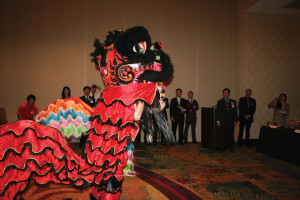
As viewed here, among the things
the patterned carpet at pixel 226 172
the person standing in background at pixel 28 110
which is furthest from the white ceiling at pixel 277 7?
the person standing in background at pixel 28 110

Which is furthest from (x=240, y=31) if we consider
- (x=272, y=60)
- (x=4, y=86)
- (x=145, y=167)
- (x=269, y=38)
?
(x=4, y=86)

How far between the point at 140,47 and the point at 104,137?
2.17ft

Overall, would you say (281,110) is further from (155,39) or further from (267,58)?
(155,39)

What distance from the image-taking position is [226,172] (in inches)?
138

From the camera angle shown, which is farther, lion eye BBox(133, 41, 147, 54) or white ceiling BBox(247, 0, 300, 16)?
white ceiling BBox(247, 0, 300, 16)

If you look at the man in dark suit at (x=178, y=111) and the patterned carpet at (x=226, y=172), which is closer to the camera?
the patterned carpet at (x=226, y=172)

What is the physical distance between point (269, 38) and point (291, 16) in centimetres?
109

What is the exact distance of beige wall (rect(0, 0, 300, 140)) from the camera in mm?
6117

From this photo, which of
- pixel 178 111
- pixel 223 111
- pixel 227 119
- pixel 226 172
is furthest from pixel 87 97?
pixel 226 172

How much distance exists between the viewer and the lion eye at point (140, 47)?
143cm

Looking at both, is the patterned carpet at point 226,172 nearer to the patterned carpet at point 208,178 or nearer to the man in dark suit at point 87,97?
the patterned carpet at point 208,178

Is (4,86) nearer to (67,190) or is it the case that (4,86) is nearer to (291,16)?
(67,190)

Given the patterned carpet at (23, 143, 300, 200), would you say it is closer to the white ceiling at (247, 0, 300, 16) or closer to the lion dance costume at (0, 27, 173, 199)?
the lion dance costume at (0, 27, 173, 199)

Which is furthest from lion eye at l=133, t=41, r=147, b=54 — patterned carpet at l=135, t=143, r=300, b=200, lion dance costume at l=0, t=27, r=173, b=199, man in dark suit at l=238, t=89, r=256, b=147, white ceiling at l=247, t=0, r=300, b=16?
white ceiling at l=247, t=0, r=300, b=16
